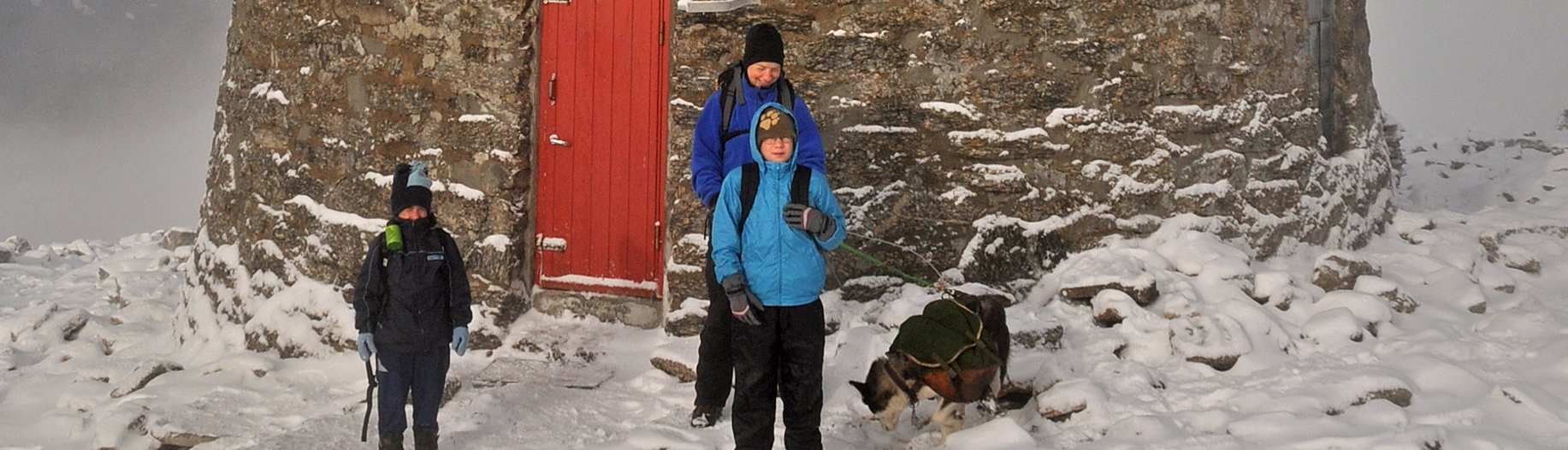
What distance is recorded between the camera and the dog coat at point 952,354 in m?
4.31

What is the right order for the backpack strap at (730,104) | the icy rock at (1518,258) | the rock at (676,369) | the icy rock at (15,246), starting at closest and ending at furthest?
the backpack strap at (730,104) → the rock at (676,369) → the icy rock at (1518,258) → the icy rock at (15,246)

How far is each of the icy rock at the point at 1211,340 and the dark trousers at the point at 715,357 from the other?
1.92 m

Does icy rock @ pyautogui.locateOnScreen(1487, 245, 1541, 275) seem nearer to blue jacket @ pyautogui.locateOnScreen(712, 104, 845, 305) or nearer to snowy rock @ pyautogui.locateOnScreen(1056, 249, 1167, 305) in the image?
snowy rock @ pyautogui.locateOnScreen(1056, 249, 1167, 305)

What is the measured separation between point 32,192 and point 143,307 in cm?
1967

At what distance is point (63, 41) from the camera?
1234 inches

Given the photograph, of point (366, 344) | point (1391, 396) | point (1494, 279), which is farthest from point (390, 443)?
point (1494, 279)

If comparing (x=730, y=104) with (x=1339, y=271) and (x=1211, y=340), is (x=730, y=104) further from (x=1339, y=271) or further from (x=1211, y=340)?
(x=1339, y=271)

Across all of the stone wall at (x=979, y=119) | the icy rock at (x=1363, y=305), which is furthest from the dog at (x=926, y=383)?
the icy rock at (x=1363, y=305)

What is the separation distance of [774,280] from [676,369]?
56.2 inches

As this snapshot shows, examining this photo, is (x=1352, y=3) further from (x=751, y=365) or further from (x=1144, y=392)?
(x=751, y=365)

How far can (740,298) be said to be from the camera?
397 centimetres

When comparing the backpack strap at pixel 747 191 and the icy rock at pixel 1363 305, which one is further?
the icy rock at pixel 1363 305

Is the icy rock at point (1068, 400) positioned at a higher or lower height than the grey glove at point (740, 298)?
lower

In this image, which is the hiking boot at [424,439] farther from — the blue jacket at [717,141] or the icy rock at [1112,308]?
the icy rock at [1112,308]
